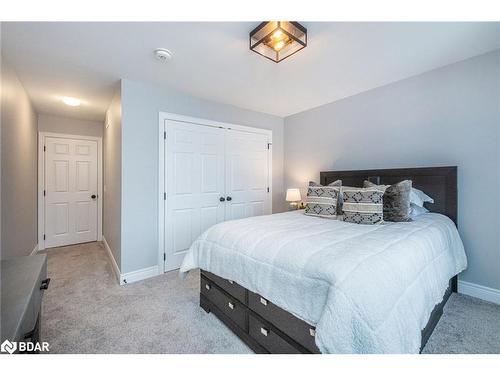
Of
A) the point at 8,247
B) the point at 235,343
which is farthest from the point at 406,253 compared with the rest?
the point at 8,247

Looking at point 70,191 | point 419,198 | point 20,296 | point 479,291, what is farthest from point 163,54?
point 479,291

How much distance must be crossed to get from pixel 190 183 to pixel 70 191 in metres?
2.68

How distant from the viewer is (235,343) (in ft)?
5.15

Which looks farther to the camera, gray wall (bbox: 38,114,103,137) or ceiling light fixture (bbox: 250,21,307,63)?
gray wall (bbox: 38,114,103,137)

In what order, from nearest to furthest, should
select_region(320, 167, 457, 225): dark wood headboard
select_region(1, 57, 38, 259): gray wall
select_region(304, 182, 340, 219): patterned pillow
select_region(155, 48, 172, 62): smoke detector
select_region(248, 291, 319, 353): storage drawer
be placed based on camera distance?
1. select_region(248, 291, 319, 353): storage drawer
2. select_region(155, 48, 172, 62): smoke detector
3. select_region(1, 57, 38, 259): gray wall
4. select_region(320, 167, 457, 225): dark wood headboard
5. select_region(304, 182, 340, 219): patterned pillow

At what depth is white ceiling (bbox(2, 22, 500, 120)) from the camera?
1.74 m

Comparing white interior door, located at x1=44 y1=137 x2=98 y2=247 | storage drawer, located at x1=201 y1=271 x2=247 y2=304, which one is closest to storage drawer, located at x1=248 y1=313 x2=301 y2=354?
storage drawer, located at x1=201 y1=271 x2=247 y2=304

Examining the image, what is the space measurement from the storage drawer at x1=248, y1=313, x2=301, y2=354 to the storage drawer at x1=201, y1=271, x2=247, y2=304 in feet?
0.43

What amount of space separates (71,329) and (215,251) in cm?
125

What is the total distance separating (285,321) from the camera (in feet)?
4.26

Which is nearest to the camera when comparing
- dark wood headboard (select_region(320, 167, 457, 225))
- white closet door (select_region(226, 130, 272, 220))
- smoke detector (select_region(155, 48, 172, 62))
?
smoke detector (select_region(155, 48, 172, 62))

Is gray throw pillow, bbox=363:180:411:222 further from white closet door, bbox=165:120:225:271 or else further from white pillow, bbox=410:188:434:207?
white closet door, bbox=165:120:225:271

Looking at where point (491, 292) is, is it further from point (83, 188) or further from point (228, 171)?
point (83, 188)

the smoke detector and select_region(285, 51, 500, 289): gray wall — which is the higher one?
the smoke detector
